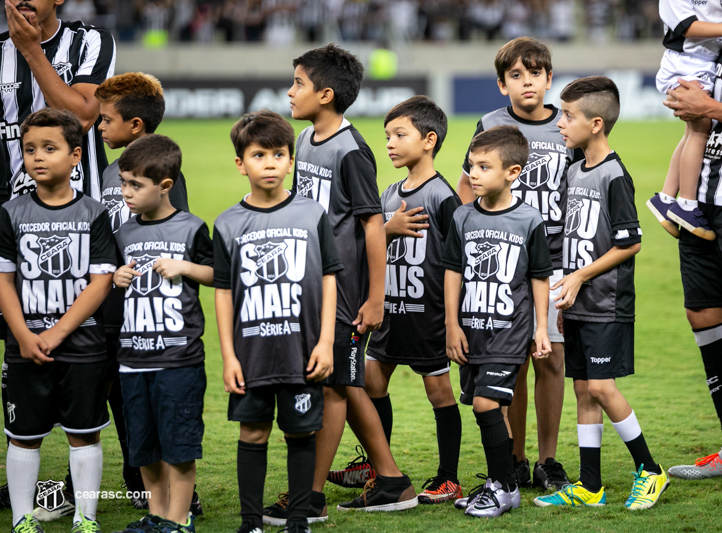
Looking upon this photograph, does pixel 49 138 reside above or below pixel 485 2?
below

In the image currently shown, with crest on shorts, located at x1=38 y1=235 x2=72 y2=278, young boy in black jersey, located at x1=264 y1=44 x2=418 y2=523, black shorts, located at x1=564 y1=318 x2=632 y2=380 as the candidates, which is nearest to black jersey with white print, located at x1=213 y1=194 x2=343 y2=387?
young boy in black jersey, located at x1=264 y1=44 x2=418 y2=523

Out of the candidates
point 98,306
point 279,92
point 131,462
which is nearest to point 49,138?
point 98,306

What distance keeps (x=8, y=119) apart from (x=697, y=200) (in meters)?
3.56

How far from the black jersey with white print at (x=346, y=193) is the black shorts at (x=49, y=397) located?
1.11 m

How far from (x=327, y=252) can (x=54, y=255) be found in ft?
3.74

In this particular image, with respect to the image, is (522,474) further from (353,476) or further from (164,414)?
(164,414)

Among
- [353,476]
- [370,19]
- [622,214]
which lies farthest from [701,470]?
[370,19]

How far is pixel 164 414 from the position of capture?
11.5ft

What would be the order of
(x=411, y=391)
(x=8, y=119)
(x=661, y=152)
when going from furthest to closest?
(x=661, y=152) < (x=411, y=391) < (x=8, y=119)

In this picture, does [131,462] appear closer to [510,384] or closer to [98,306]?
[98,306]

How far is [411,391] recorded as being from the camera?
6359 millimetres

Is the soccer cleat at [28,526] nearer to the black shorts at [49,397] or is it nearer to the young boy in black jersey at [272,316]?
the black shorts at [49,397]

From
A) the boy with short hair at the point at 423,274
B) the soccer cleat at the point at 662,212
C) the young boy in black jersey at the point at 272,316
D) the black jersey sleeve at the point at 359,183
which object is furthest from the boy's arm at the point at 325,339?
the soccer cleat at the point at 662,212

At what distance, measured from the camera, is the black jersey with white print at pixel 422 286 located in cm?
425
